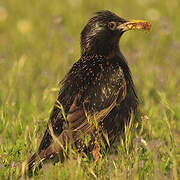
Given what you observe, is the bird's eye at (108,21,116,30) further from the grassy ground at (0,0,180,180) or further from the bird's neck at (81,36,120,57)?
the grassy ground at (0,0,180,180)

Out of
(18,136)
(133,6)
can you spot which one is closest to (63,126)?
(18,136)

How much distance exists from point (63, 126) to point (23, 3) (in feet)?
22.7

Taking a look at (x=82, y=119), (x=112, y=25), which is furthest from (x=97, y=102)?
(x=112, y=25)

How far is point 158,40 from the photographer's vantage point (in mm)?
8188

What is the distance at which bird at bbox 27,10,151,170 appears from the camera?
424 centimetres

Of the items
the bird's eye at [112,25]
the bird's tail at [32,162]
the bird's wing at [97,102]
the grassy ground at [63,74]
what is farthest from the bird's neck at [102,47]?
the bird's tail at [32,162]

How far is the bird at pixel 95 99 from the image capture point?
167 inches

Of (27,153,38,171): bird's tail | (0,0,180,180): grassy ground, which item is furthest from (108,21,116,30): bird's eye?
(27,153,38,171): bird's tail

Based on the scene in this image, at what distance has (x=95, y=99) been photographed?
434 centimetres

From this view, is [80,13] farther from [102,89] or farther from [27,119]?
[102,89]

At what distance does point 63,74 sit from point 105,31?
8.07 ft

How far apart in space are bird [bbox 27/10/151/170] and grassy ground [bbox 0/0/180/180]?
156 millimetres

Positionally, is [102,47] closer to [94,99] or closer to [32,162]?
[94,99]

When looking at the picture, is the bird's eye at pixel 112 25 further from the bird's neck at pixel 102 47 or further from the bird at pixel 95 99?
the bird's neck at pixel 102 47
